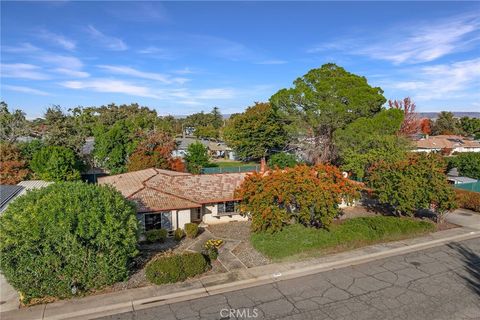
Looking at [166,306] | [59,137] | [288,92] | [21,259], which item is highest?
[288,92]

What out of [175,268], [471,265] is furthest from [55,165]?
[471,265]

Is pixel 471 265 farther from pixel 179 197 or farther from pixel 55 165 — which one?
pixel 55 165

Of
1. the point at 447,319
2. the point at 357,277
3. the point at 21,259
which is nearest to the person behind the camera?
the point at 447,319

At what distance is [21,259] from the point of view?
46.0 ft

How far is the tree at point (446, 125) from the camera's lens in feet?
301

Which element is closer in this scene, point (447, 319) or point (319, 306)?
point (447, 319)

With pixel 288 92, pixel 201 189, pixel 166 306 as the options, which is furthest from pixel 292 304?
pixel 288 92

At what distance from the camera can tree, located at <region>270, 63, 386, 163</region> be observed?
4062cm

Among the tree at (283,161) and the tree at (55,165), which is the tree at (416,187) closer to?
the tree at (283,161)

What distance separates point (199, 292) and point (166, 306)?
5.62 feet

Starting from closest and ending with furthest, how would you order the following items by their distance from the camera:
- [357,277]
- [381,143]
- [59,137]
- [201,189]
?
[357,277] < [201,189] < [381,143] < [59,137]

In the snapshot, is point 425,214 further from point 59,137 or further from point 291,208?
point 59,137

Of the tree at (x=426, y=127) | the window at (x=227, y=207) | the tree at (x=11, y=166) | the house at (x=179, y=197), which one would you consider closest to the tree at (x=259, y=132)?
the house at (x=179, y=197)

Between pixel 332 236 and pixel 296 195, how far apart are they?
10.6ft
